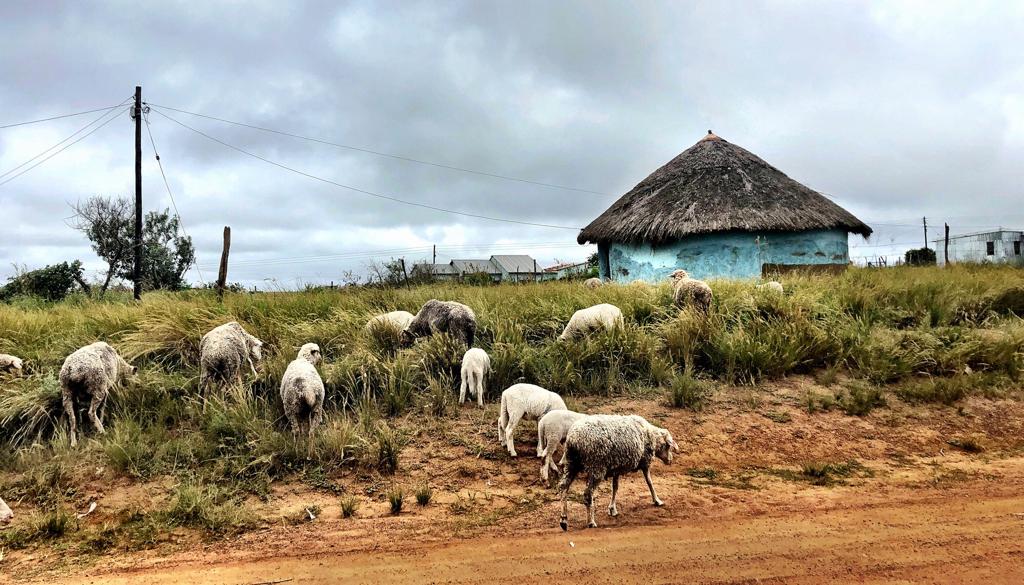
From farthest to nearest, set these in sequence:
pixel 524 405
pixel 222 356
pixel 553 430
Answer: pixel 222 356 < pixel 524 405 < pixel 553 430

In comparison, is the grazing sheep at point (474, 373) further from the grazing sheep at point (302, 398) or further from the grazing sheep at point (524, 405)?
the grazing sheep at point (302, 398)

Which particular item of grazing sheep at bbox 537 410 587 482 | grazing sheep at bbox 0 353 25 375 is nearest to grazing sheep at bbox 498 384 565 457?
grazing sheep at bbox 537 410 587 482

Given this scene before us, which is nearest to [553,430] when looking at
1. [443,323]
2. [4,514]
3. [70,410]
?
[443,323]

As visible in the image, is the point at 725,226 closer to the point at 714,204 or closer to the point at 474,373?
the point at 714,204

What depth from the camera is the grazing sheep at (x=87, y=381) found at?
6148 mm

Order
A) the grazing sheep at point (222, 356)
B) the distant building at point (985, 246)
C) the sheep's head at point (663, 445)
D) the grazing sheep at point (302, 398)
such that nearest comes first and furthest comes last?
1. the sheep's head at point (663, 445)
2. the grazing sheep at point (302, 398)
3. the grazing sheep at point (222, 356)
4. the distant building at point (985, 246)

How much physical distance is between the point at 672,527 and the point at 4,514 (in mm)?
5321

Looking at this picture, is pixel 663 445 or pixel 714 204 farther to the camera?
pixel 714 204

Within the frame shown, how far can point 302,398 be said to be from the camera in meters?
5.51

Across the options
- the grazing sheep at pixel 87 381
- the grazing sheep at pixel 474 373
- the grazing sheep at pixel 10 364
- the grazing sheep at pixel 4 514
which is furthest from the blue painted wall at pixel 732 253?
the grazing sheep at pixel 4 514

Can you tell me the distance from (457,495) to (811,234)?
15.0 m

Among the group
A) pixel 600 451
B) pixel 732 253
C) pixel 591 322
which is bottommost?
pixel 600 451

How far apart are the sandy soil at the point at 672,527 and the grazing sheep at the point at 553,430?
0.20 m

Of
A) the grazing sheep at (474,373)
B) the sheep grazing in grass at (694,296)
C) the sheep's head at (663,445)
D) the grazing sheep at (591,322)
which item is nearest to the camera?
the sheep's head at (663,445)
